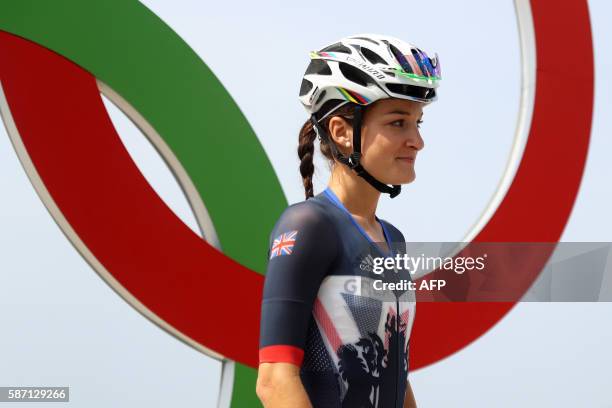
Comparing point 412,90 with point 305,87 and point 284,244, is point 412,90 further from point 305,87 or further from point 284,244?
point 284,244

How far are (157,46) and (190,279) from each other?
1489mm

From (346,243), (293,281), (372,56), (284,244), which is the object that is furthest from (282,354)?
(372,56)

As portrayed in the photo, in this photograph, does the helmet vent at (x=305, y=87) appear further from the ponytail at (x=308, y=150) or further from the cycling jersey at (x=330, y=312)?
Answer: the cycling jersey at (x=330, y=312)

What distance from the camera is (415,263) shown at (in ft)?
20.0

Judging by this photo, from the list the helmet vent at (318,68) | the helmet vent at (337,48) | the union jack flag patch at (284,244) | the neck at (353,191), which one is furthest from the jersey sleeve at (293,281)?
the helmet vent at (337,48)

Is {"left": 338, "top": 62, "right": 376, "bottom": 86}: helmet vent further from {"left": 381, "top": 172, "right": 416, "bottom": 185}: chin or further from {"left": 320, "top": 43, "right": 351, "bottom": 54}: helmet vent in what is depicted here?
{"left": 381, "top": 172, "right": 416, "bottom": 185}: chin

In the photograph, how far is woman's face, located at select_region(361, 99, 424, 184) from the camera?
282cm

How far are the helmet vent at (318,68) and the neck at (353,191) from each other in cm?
35

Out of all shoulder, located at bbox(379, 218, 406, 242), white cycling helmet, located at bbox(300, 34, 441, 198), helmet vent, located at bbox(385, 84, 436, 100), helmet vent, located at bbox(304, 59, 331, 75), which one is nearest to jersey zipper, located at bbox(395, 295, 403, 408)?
shoulder, located at bbox(379, 218, 406, 242)

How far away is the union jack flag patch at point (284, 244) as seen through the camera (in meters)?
2.56

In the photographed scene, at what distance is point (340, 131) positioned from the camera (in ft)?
9.54

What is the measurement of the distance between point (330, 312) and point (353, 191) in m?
0.46

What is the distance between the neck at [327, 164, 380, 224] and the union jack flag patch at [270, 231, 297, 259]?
13.3 inches

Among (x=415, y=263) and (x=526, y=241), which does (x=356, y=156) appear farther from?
(x=526, y=241)
